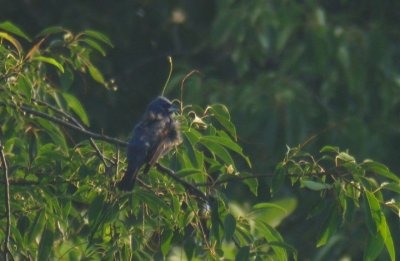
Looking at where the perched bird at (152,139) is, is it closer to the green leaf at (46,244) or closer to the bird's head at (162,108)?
the bird's head at (162,108)

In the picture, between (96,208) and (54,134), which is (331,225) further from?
(54,134)

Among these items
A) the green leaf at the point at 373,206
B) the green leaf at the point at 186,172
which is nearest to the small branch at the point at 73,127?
the green leaf at the point at 186,172

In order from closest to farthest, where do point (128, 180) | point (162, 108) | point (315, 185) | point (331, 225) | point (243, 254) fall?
1. point (315, 185)
2. point (243, 254)
3. point (331, 225)
4. point (128, 180)
5. point (162, 108)

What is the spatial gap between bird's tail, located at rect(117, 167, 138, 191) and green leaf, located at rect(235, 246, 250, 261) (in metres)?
0.43

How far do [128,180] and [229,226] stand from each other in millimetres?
501

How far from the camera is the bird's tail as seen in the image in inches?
178

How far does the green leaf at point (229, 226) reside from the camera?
430 cm

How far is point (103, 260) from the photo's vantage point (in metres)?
4.48

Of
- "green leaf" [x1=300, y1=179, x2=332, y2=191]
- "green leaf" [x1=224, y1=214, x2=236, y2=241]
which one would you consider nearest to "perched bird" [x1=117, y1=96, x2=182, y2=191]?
"green leaf" [x1=224, y1=214, x2=236, y2=241]

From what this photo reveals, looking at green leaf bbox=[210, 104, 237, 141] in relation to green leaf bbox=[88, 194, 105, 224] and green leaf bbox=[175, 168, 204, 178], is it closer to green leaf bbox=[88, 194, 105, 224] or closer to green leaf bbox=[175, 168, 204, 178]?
green leaf bbox=[175, 168, 204, 178]

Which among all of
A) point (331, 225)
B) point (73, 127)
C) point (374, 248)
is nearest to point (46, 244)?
A: point (73, 127)

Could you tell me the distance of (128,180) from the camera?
15.3 ft

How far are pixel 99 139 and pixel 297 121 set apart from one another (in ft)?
15.7

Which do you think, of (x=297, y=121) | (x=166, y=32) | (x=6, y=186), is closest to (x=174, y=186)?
(x=6, y=186)
